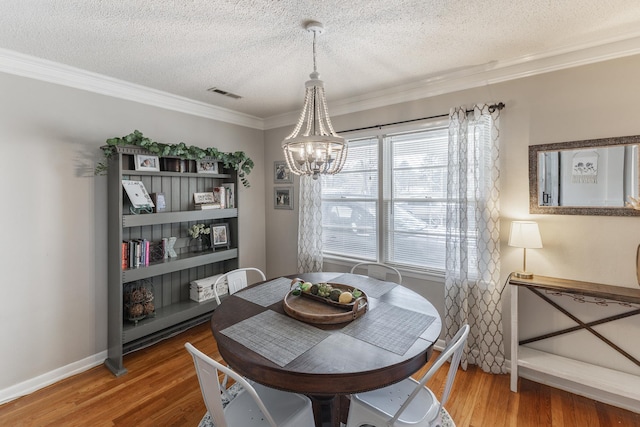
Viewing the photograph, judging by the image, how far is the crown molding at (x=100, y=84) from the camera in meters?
2.26

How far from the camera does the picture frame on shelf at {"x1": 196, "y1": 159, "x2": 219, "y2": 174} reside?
3.28 metres

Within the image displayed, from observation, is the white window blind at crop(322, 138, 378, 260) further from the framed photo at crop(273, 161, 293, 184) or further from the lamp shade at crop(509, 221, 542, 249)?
the lamp shade at crop(509, 221, 542, 249)

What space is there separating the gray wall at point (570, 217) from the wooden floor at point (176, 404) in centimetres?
36

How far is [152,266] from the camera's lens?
110 inches

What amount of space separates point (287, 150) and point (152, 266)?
73.7 inches

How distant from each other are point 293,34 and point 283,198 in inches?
92.4

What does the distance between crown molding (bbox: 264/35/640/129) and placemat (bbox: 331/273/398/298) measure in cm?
189

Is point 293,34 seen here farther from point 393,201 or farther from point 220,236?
point 220,236

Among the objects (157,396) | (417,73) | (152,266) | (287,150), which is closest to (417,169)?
(417,73)

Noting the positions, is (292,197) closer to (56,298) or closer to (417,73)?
(417,73)

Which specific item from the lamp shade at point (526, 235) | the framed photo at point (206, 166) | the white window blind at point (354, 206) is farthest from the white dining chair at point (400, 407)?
the framed photo at point (206, 166)

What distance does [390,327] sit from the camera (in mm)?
1637

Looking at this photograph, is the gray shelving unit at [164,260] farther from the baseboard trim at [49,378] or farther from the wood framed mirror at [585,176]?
the wood framed mirror at [585,176]

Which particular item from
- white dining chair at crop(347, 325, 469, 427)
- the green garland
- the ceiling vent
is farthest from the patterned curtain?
white dining chair at crop(347, 325, 469, 427)
